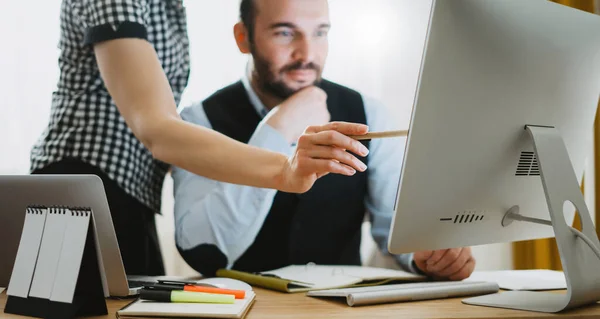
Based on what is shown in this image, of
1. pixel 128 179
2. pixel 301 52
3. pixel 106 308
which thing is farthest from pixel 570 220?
pixel 128 179

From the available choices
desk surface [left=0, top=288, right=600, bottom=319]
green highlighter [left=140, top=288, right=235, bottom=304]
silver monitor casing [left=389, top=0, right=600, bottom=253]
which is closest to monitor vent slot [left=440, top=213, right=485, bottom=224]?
silver monitor casing [left=389, top=0, right=600, bottom=253]

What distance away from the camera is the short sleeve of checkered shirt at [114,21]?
1.50 m

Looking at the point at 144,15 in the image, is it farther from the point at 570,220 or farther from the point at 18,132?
the point at 570,220

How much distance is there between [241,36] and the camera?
184 centimetres

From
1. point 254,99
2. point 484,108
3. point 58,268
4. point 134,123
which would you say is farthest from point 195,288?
point 254,99

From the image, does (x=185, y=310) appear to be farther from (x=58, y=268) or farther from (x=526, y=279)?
(x=526, y=279)

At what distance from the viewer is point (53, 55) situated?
6.03ft

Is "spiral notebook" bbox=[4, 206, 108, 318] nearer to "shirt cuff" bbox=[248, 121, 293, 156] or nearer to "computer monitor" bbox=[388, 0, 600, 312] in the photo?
"computer monitor" bbox=[388, 0, 600, 312]

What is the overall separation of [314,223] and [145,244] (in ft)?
1.62

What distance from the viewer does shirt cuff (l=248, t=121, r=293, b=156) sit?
5.84ft

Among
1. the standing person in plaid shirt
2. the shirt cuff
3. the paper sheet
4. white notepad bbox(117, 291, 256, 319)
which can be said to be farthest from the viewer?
the shirt cuff

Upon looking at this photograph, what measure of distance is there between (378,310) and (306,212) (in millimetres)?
934

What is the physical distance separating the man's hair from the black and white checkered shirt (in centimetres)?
21

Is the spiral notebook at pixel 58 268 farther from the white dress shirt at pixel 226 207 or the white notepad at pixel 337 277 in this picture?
the white dress shirt at pixel 226 207
